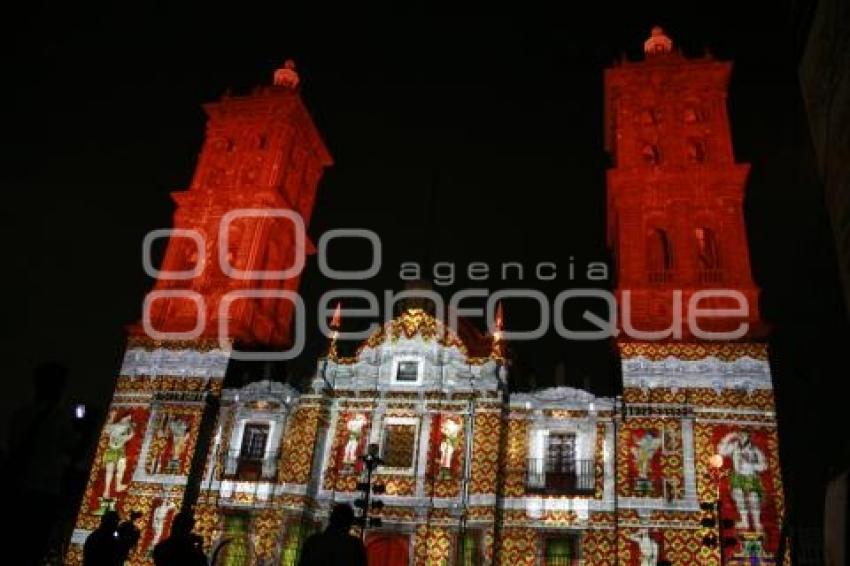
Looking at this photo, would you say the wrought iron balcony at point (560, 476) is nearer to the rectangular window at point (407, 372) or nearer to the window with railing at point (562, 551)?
the window with railing at point (562, 551)

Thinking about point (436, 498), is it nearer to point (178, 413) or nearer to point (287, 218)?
point (178, 413)

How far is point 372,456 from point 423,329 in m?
8.62

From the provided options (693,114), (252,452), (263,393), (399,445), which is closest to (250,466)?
(252,452)

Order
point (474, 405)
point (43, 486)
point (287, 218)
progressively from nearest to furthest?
point (43, 486), point (474, 405), point (287, 218)

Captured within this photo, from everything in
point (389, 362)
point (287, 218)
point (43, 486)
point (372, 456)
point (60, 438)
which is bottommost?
point (43, 486)

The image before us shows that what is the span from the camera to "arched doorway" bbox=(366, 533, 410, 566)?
25.4m

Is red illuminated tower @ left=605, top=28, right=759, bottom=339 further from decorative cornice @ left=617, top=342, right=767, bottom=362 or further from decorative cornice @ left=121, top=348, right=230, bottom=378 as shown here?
decorative cornice @ left=121, top=348, right=230, bottom=378

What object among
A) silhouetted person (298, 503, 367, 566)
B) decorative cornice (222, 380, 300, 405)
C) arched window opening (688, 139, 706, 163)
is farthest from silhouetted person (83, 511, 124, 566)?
arched window opening (688, 139, 706, 163)

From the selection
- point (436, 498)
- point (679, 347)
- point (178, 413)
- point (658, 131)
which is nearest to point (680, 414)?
point (679, 347)

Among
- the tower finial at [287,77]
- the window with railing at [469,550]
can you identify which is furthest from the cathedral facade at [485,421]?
the tower finial at [287,77]

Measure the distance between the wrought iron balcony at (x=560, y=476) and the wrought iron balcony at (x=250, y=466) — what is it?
973cm

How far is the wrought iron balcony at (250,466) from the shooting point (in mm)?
27297

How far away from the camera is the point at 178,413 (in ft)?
95.0

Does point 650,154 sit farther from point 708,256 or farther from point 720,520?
point 720,520
